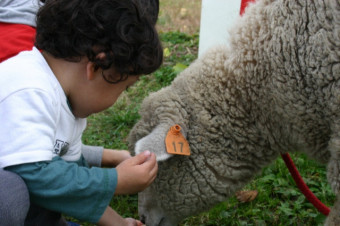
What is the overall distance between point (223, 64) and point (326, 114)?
0.70 metres

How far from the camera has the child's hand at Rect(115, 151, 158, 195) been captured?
7.39 feet

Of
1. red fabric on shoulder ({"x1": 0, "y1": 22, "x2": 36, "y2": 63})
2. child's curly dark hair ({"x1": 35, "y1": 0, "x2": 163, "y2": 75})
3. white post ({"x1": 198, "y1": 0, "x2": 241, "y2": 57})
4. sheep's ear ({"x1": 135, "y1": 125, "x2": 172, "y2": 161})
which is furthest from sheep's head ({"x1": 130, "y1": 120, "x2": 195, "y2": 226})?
white post ({"x1": 198, "y1": 0, "x2": 241, "y2": 57})

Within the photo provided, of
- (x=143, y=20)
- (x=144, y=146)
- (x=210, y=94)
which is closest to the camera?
(x=143, y=20)

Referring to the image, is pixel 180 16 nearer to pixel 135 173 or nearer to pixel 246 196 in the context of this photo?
pixel 246 196

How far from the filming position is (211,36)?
5078 millimetres

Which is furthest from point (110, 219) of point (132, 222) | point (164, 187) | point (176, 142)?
point (176, 142)

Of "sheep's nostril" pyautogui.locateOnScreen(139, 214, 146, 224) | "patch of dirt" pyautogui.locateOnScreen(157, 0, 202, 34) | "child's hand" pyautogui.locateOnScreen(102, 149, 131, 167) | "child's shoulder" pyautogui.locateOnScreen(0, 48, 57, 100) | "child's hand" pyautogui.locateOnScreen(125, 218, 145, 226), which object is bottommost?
"sheep's nostril" pyautogui.locateOnScreen(139, 214, 146, 224)

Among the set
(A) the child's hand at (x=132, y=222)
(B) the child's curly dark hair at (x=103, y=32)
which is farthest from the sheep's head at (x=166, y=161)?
(B) the child's curly dark hair at (x=103, y=32)

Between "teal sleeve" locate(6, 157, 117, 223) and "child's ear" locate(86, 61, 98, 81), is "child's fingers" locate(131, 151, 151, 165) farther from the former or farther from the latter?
"child's ear" locate(86, 61, 98, 81)

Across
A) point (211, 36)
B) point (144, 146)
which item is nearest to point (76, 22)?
point (144, 146)

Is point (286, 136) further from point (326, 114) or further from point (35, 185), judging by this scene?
point (35, 185)

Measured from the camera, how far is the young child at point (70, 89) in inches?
77.5

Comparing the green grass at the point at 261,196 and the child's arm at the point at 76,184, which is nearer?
the child's arm at the point at 76,184

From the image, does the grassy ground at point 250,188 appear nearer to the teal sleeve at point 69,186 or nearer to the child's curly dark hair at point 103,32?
the teal sleeve at point 69,186
